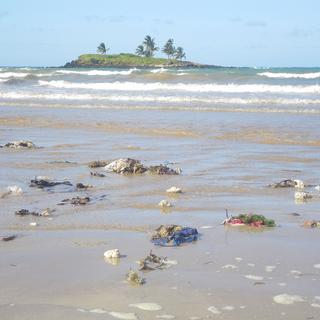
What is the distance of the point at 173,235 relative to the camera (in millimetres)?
5559

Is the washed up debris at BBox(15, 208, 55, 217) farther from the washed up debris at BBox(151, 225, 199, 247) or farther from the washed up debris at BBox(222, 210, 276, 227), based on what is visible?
the washed up debris at BBox(222, 210, 276, 227)

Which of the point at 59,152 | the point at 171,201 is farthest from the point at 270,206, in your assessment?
the point at 59,152

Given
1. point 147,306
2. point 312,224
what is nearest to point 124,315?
point 147,306

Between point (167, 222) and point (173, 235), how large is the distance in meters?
0.78

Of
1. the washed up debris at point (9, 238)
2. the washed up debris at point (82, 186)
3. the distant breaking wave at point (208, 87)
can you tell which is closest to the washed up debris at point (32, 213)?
the washed up debris at point (9, 238)

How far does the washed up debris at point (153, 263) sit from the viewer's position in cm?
474

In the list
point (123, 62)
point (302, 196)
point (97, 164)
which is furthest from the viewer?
point (123, 62)

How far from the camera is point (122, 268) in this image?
15.6 feet

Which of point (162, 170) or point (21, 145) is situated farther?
point (21, 145)

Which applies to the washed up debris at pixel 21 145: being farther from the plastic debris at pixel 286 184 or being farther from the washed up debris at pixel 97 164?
the plastic debris at pixel 286 184

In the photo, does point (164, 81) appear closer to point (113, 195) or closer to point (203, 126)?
point (203, 126)

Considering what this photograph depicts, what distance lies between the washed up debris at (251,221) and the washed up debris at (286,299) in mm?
1929

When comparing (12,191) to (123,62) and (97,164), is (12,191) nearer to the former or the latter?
(97,164)

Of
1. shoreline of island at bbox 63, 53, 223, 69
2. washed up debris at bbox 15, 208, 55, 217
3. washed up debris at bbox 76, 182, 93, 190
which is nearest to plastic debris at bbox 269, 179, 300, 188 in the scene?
washed up debris at bbox 76, 182, 93, 190
